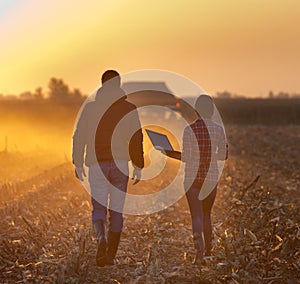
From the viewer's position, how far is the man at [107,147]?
5.91 meters

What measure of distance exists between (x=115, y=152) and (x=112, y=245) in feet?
3.82

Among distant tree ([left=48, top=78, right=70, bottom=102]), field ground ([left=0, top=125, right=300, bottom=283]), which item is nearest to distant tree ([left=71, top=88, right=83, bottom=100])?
distant tree ([left=48, top=78, right=70, bottom=102])

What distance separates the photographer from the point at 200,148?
6.05 meters

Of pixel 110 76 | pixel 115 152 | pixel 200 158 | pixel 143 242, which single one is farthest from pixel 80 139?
pixel 143 242

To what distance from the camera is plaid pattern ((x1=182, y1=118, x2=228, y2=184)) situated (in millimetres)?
6027

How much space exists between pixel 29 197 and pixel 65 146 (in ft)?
38.5

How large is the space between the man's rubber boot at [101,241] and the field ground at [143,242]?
11cm

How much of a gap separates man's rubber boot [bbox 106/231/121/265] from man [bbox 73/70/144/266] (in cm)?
7

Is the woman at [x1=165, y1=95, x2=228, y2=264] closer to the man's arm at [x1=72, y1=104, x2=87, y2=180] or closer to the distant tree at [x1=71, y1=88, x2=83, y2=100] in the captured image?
the man's arm at [x1=72, y1=104, x2=87, y2=180]

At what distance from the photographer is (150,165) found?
49.1 feet

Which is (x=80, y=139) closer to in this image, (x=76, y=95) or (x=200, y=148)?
(x=200, y=148)

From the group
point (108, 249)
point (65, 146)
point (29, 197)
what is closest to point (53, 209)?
point (29, 197)

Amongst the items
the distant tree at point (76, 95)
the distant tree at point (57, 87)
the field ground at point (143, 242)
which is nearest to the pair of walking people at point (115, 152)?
the field ground at point (143, 242)

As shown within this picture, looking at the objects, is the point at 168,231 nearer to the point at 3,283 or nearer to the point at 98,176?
the point at 98,176
